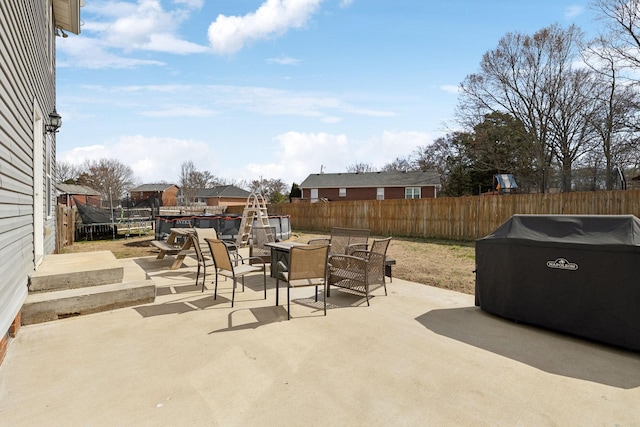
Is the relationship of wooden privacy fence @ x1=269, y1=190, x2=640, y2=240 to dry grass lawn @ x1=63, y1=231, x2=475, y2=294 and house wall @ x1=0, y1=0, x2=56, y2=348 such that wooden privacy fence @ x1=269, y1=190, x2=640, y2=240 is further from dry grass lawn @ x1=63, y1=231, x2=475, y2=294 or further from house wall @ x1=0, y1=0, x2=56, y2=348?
house wall @ x1=0, y1=0, x2=56, y2=348

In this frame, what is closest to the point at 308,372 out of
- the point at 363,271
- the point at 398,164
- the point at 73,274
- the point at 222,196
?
the point at 363,271

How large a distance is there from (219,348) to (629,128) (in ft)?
67.9

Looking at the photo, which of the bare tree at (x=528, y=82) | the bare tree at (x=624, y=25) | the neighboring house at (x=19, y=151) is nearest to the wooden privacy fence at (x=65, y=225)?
the neighboring house at (x=19, y=151)

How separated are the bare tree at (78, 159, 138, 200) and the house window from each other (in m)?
36.4

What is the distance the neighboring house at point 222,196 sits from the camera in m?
49.2

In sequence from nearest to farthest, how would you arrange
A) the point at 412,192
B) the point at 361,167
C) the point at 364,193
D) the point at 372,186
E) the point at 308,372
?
the point at 308,372 < the point at 412,192 < the point at 372,186 < the point at 364,193 < the point at 361,167

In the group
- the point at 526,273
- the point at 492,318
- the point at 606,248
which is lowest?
the point at 492,318

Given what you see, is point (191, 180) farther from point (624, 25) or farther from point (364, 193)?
point (624, 25)

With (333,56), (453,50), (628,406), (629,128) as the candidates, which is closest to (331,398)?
(628,406)

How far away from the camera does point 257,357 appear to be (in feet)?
9.97

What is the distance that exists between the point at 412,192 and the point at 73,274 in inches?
1173

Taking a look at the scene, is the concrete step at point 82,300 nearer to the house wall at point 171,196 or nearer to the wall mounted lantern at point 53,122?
the wall mounted lantern at point 53,122

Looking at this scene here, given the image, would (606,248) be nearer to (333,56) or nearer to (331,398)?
(331,398)

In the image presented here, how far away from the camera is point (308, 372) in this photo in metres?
2.77
